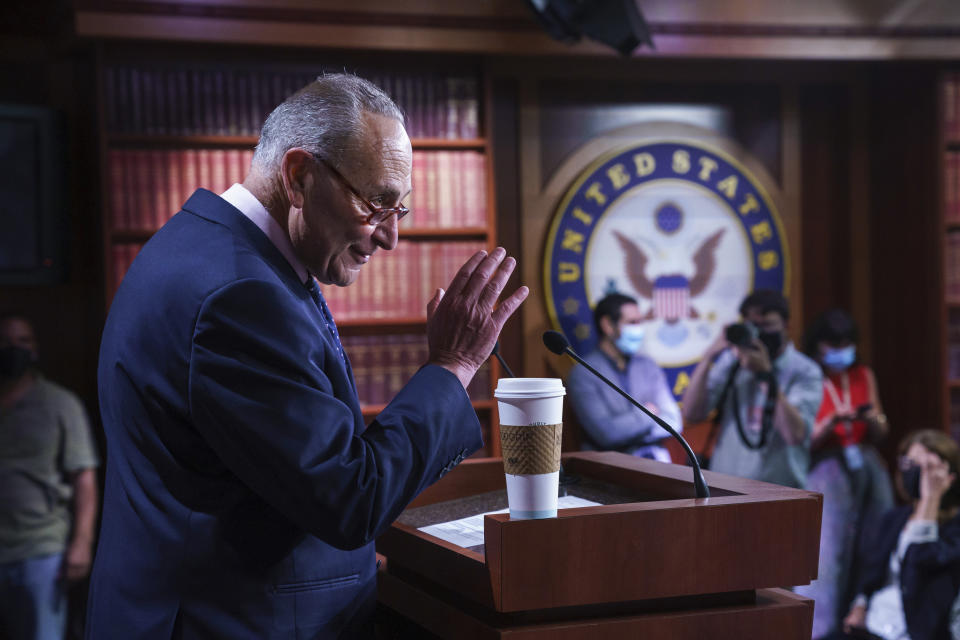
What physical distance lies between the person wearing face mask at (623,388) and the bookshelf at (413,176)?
14.4 inches

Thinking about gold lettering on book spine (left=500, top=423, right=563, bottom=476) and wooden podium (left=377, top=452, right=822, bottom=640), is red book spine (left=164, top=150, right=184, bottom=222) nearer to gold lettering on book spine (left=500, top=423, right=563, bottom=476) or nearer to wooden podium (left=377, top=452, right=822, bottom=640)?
wooden podium (left=377, top=452, right=822, bottom=640)

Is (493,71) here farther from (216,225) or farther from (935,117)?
(216,225)

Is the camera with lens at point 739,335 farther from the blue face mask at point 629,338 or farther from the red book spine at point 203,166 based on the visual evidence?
the red book spine at point 203,166

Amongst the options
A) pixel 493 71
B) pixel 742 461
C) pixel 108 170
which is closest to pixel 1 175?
pixel 108 170

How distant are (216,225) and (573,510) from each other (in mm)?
543

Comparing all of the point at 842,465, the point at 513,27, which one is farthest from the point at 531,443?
the point at 842,465

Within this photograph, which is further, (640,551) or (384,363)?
(384,363)

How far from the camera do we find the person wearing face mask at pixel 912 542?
128 inches

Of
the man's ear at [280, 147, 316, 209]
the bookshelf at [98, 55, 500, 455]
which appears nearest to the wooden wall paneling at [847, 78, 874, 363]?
the bookshelf at [98, 55, 500, 455]

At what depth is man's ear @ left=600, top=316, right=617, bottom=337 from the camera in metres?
3.96

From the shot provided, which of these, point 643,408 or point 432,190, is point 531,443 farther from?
point 432,190

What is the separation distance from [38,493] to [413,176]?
1.74 meters

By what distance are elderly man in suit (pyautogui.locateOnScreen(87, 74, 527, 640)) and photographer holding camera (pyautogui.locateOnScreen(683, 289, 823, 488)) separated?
112 inches

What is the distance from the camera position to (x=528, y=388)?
112cm
